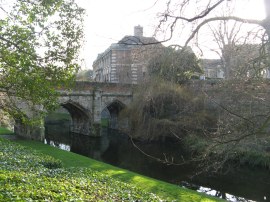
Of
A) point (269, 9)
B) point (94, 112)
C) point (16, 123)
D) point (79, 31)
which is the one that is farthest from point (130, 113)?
point (269, 9)

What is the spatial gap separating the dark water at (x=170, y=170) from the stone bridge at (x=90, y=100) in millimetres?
2197

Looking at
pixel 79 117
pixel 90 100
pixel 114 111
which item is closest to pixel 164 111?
pixel 90 100

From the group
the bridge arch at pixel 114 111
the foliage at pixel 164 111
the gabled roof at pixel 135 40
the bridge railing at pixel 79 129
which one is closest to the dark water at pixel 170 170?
the foliage at pixel 164 111

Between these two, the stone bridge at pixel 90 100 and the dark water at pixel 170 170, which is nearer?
the dark water at pixel 170 170

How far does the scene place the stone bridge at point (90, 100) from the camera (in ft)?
98.3

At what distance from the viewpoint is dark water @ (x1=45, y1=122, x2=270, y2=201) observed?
47.2 ft

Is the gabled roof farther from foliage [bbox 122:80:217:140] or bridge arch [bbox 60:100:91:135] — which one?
bridge arch [bbox 60:100:91:135]

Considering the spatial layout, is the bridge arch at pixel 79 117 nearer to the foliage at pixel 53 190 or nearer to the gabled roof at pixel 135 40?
the foliage at pixel 53 190

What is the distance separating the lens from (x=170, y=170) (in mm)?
17859

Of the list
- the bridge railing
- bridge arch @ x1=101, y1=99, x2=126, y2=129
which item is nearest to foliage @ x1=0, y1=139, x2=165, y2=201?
the bridge railing

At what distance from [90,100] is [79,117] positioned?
384cm

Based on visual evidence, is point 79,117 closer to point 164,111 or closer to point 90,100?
point 90,100

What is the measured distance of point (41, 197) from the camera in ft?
18.6

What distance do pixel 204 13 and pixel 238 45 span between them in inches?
83.1
